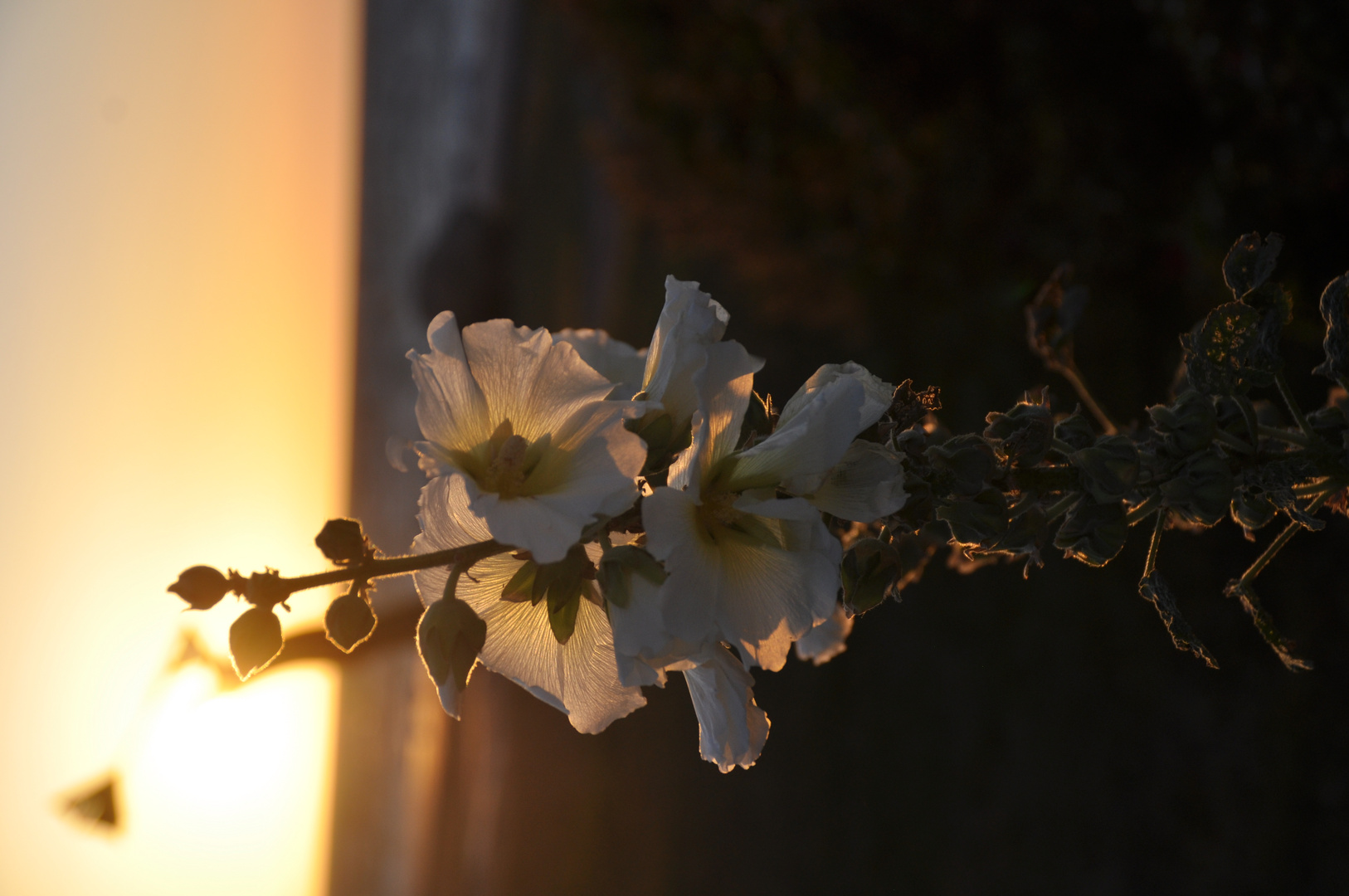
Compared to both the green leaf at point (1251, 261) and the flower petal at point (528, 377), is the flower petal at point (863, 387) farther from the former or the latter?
the green leaf at point (1251, 261)

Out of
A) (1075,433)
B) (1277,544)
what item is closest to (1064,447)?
(1075,433)

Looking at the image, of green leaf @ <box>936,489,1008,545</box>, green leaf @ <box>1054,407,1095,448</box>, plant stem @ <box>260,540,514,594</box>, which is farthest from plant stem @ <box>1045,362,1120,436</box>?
plant stem @ <box>260,540,514,594</box>

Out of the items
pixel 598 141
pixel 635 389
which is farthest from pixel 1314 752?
pixel 598 141

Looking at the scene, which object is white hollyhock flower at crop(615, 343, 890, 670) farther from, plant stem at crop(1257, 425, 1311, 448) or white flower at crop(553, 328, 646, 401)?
plant stem at crop(1257, 425, 1311, 448)

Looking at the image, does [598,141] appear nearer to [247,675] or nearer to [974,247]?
[974,247]

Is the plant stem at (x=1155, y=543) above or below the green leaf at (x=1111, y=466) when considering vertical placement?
below

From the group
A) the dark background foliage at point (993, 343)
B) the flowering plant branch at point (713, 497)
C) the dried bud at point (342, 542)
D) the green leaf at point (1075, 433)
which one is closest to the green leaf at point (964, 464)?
the flowering plant branch at point (713, 497)
